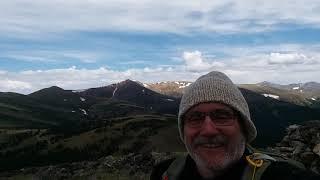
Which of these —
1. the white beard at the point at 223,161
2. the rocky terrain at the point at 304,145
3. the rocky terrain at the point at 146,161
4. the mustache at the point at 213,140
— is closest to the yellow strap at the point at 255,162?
the white beard at the point at 223,161

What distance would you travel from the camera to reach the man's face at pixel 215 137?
167 inches

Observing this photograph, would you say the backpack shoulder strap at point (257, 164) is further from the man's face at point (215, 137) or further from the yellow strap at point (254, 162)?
the man's face at point (215, 137)

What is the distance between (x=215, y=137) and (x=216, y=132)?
45 millimetres

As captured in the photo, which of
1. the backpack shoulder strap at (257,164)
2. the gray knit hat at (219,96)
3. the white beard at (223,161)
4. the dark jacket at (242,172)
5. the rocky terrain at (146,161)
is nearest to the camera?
the dark jacket at (242,172)

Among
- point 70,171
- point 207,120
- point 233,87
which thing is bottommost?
point 70,171

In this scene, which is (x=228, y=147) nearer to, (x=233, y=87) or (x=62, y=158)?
(x=233, y=87)

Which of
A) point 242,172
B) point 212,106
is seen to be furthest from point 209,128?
point 242,172

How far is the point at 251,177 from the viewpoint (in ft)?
12.8

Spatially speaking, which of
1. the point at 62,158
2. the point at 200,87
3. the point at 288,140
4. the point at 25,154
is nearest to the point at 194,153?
the point at 200,87

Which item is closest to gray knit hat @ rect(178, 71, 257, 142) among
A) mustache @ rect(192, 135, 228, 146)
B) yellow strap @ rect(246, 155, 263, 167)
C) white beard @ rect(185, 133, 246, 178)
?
white beard @ rect(185, 133, 246, 178)

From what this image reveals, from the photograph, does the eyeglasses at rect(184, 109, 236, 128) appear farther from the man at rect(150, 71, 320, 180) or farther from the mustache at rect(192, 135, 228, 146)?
the mustache at rect(192, 135, 228, 146)

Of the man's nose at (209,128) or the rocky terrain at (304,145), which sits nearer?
the man's nose at (209,128)

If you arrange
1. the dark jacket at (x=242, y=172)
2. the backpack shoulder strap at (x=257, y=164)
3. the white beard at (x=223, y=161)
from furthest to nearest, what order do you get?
the white beard at (x=223, y=161) < the backpack shoulder strap at (x=257, y=164) < the dark jacket at (x=242, y=172)

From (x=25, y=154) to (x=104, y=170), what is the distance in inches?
2660
